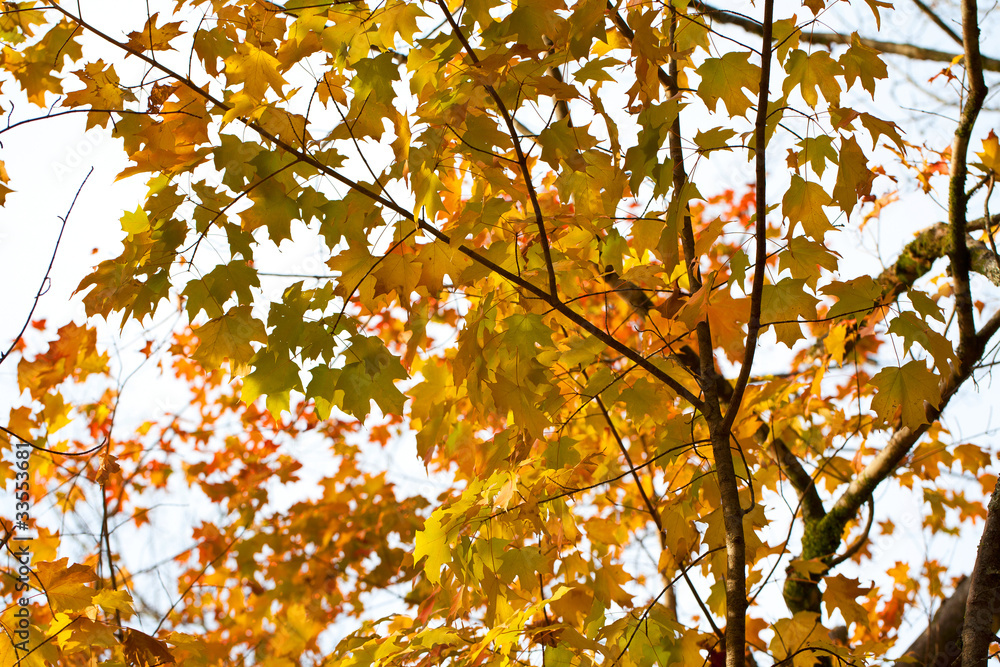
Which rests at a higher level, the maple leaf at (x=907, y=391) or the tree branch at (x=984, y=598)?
the maple leaf at (x=907, y=391)

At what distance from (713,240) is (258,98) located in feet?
3.76

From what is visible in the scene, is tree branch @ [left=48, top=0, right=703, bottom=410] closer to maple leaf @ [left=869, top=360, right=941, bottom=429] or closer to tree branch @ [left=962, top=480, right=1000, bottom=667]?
maple leaf @ [left=869, top=360, right=941, bottom=429]

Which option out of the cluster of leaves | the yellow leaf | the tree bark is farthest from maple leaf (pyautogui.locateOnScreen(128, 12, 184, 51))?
the tree bark

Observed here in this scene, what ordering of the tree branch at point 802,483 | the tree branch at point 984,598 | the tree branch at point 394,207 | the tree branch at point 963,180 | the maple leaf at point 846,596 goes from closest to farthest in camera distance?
the tree branch at point 394,207 < the tree branch at point 984,598 < the maple leaf at point 846,596 < the tree branch at point 963,180 < the tree branch at point 802,483

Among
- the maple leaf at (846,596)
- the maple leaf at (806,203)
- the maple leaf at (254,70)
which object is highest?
the maple leaf at (254,70)

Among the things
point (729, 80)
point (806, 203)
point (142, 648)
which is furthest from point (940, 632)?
point (142, 648)

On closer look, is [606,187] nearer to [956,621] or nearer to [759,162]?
[759,162]

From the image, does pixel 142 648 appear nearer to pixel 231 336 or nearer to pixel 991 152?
pixel 231 336

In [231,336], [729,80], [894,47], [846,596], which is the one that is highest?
[894,47]

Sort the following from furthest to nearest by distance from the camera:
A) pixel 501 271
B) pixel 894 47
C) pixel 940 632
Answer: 1. pixel 894 47
2. pixel 940 632
3. pixel 501 271

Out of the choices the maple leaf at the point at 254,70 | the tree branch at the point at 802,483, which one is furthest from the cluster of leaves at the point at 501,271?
the tree branch at the point at 802,483

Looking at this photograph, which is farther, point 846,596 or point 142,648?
point 846,596

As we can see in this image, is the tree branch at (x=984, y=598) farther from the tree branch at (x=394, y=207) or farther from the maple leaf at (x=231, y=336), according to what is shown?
the maple leaf at (x=231, y=336)

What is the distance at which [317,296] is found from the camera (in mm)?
1576
